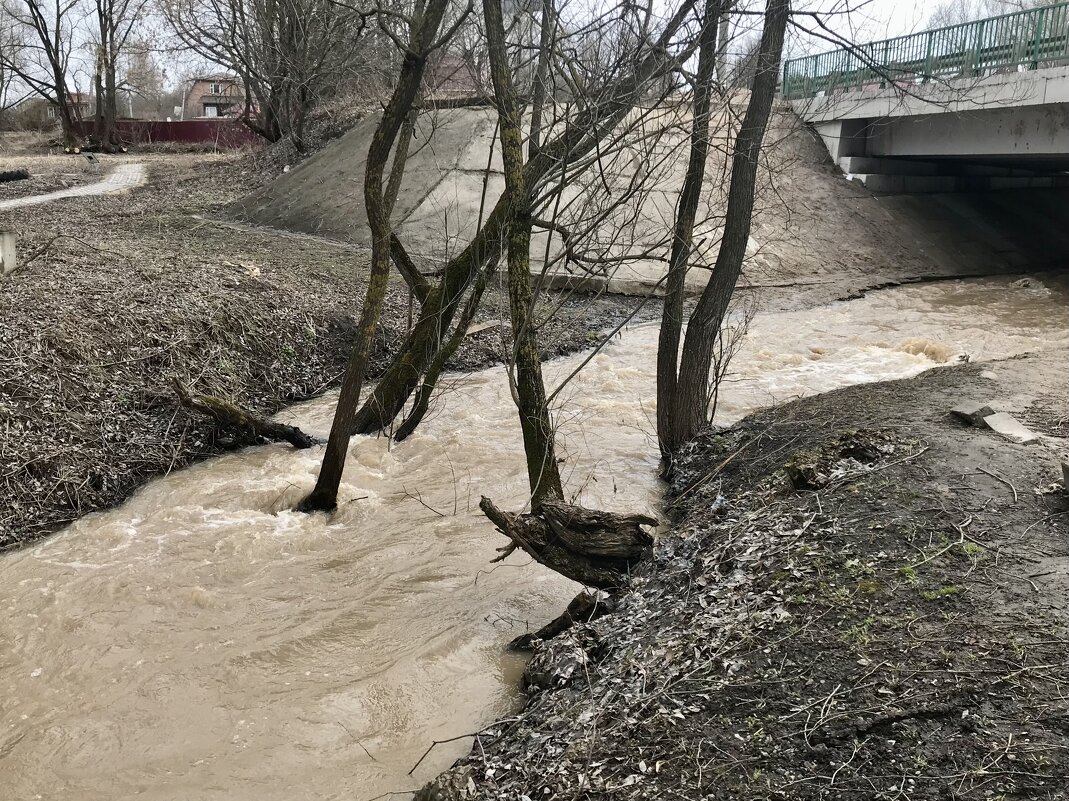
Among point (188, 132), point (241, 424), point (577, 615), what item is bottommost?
point (577, 615)

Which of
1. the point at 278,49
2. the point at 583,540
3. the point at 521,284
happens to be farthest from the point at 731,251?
the point at 278,49

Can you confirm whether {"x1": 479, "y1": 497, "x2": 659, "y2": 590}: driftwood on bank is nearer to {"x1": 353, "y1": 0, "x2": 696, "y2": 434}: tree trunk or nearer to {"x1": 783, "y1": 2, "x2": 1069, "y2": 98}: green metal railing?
{"x1": 353, "y1": 0, "x2": 696, "y2": 434}: tree trunk

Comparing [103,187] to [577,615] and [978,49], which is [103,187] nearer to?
[978,49]

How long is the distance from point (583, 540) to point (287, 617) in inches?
87.0

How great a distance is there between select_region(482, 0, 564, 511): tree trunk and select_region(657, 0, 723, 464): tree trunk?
4.60 ft

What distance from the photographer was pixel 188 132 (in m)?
46.5

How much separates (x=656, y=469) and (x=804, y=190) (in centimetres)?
1555

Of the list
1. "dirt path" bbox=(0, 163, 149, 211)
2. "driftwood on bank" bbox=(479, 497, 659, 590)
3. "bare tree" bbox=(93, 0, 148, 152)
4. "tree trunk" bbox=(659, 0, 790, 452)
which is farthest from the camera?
"bare tree" bbox=(93, 0, 148, 152)

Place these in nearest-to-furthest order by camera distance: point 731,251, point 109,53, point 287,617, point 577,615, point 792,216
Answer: point 577,615 < point 287,617 < point 731,251 < point 792,216 < point 109,53

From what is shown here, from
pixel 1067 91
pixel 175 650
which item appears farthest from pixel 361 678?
pixel 1067 91

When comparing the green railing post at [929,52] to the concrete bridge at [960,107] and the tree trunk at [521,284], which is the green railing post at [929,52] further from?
the tree trunk at [521,284]

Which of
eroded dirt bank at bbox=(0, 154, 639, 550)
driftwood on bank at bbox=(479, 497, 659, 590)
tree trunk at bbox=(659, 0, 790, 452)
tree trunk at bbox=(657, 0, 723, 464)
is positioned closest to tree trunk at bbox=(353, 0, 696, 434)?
tree trunk at bbox=(657, 0, 723, 464)

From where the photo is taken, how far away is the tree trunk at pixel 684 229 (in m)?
7.30

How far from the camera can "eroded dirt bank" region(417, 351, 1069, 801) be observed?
3.70 metres
